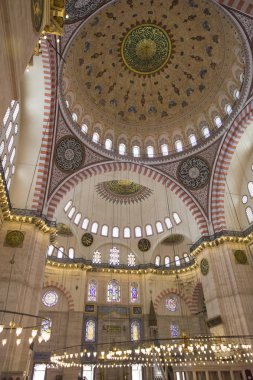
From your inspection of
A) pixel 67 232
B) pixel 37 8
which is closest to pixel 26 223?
pixel 67 232

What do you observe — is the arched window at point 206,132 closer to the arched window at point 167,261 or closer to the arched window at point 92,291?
the arched window at point 167,261

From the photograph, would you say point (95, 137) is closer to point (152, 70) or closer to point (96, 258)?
point (152, 70)

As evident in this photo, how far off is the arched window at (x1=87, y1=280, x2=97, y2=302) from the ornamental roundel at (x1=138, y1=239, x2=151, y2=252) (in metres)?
4.32

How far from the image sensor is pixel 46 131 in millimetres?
14578

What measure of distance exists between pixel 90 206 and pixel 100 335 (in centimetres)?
899

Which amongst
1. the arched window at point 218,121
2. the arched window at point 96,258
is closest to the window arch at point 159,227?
the arched window at point 96,258

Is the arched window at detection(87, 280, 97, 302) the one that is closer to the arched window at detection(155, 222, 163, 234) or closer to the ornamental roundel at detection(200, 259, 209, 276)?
the arched window at detection(155, 222, 163, 234)

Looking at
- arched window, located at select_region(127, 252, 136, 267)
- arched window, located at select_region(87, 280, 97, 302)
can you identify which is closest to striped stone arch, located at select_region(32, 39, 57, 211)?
arched window, located at select_region(87, 280, 97, 302)

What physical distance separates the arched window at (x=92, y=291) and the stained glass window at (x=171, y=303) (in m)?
Result: 5.34

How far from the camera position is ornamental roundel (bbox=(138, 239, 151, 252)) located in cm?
2172

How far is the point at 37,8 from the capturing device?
17.4 feet

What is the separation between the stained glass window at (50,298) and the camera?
18805mm

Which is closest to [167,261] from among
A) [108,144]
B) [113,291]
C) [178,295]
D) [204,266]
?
[178,295]

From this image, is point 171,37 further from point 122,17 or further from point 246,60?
point 246,60
